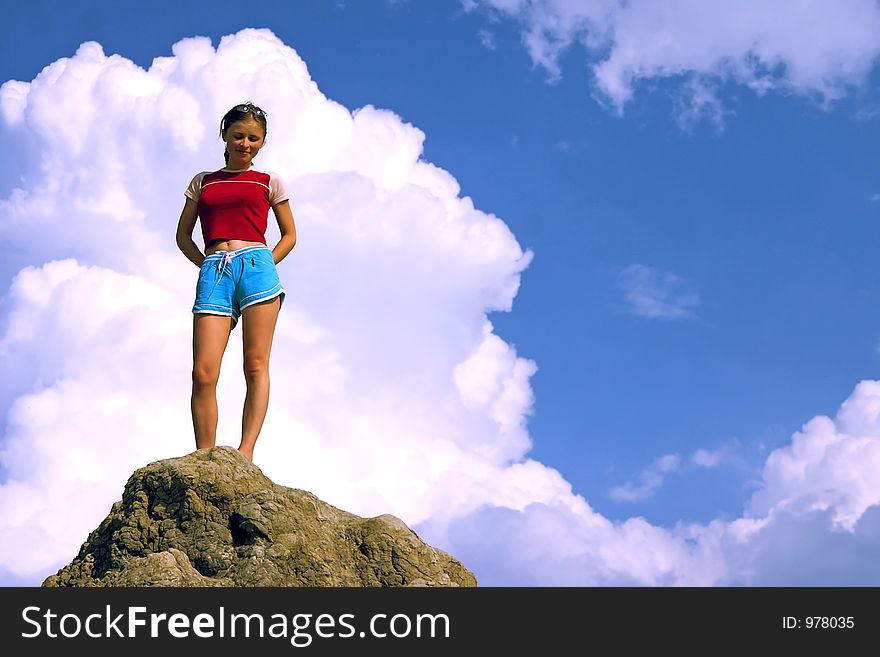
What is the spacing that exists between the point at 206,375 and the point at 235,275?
3.02 ft

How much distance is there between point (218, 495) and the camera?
746 centimetres

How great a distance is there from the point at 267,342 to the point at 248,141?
184 centimetres

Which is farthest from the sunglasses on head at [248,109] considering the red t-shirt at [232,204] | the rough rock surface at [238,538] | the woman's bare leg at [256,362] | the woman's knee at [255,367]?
the rough rock surface at [238,538]

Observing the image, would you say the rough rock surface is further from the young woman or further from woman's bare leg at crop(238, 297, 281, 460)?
the young woman

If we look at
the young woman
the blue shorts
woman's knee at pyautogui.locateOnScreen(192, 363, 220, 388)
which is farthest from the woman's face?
woman's knee at pyautogui.locateOnScreen(192, 363, 220, 388)

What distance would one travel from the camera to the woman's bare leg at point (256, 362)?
28.5ft

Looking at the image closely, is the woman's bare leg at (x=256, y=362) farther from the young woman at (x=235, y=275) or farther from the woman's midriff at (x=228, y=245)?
the woman's midriff at (x=228, y=245)

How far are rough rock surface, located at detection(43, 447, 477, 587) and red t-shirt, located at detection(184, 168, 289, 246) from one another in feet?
6.75

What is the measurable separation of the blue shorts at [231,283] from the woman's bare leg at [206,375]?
127 millimetres

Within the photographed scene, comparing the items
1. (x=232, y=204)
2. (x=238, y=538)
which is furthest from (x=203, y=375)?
(x=238, y=538)

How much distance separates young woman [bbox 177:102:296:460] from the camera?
8.61 m

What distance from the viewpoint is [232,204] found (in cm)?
884
